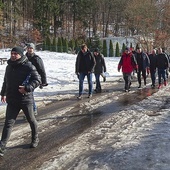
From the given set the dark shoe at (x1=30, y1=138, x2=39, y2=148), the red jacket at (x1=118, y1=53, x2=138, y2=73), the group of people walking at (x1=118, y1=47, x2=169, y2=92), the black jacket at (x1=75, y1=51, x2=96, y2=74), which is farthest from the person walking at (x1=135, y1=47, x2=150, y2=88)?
the dark shoe at (x1=30, y1=138, x2=39, y2=148)

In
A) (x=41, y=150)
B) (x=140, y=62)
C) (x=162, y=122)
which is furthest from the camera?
(x=140, y=62)

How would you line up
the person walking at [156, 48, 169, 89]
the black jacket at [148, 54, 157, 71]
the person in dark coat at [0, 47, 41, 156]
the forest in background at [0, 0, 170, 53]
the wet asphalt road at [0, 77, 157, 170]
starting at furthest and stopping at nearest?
the forest in background at [0, 0, 170, 53] < the black jacket at [148, 54, 157, 71] < the person walking at [156, 48, 169, 89] < the person in dark coat at [0, 47, 41, 156] < the wet asphalt road at [0, 77, 157, 170]

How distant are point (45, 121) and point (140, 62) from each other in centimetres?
787

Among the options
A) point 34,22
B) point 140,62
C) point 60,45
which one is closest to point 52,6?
point 34,22

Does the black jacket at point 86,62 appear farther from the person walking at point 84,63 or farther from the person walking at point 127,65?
the person walking at point 127,65

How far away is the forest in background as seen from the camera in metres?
48.0

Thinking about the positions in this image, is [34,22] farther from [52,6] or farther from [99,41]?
[99,41]

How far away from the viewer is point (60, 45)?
161ft

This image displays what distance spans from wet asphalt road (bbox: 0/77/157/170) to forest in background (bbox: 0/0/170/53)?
37023 mm

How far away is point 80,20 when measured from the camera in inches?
2596

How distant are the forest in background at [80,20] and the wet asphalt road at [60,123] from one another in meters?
37.0

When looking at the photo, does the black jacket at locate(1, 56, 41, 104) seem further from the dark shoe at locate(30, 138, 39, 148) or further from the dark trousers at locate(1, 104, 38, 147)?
the dark shoe at locate(30, 138, 39, 148)

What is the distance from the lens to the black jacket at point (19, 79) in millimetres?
5387

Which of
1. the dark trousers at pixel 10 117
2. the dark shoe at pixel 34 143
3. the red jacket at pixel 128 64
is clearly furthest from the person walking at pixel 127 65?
the dark trousers at pixel 10 117
